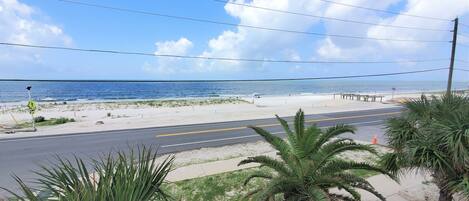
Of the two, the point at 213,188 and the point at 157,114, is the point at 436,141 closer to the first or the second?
the point at 213,188

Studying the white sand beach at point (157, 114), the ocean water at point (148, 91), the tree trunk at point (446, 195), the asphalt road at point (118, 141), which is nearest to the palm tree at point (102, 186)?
the tree trunk at point (446, 195)

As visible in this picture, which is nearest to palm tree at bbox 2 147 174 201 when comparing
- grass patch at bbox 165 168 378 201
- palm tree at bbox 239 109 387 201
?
palm tree at bbox 239 109 387 201

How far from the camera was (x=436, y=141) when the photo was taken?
477cm

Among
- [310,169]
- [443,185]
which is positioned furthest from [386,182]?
[310,169]

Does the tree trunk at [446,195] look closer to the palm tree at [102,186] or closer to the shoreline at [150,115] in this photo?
the palm tree at [102,186]

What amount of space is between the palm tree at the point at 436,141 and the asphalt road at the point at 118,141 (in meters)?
8.48

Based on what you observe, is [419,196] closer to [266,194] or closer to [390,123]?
[390,123]

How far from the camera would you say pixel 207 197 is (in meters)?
7.17

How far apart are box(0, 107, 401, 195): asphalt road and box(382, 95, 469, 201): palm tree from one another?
8.48m

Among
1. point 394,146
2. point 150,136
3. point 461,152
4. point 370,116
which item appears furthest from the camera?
point 370,116

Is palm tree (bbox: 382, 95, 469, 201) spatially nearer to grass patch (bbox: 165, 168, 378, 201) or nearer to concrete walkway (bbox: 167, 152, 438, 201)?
concrete walkway (bbox: 167, 152, 438, 201)

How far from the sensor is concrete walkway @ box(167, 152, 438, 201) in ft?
23.3

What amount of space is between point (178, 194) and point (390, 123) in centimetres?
565

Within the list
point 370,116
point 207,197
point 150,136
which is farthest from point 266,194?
point 370,116
